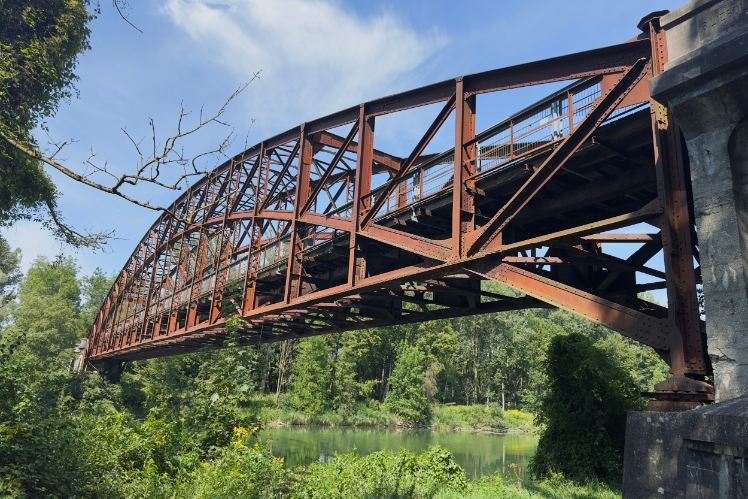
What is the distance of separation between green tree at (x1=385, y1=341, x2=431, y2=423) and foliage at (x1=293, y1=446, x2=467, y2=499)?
40.3 m

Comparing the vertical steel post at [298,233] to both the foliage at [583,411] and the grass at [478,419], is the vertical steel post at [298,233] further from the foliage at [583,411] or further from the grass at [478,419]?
the grass at [478,419]

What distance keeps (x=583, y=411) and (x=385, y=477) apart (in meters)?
7.08

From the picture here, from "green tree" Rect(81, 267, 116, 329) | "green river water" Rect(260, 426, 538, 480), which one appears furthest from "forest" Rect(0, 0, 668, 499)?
"green tree" Rect(81, 267, 116, 329)

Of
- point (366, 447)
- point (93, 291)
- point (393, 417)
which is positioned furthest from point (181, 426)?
point (93, 291)

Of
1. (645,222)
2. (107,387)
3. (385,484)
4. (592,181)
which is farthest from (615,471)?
(107,387)

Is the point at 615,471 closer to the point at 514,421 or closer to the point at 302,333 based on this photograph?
the point at 302,333

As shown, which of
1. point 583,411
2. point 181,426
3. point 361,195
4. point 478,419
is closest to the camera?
point 361,195

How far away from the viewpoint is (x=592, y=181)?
30.8 feet

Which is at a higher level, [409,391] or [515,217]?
[515,217]

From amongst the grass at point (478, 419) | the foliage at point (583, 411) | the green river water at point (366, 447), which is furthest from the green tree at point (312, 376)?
the foliage at point (583, 411)

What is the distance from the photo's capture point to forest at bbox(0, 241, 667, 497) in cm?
966

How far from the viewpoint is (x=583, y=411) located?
15.9 metres

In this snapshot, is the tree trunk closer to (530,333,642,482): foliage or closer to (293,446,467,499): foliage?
(530,333,642,482): foliage

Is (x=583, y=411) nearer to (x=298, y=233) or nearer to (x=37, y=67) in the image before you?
(x=298, y=233)
